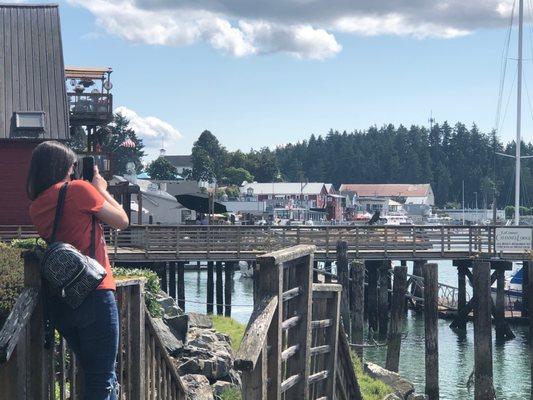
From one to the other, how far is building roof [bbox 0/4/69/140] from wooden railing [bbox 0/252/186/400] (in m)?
25.7

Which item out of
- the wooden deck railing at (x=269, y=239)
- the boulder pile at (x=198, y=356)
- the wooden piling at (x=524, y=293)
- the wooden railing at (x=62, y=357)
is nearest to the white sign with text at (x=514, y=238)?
the wooden deck railing at (x=269, y=239)

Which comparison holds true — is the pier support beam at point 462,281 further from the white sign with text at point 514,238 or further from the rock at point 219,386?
the rock at point 219,386

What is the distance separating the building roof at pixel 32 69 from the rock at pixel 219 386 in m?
21.2

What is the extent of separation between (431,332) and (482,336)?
1.19 meters

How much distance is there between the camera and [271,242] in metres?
30.7

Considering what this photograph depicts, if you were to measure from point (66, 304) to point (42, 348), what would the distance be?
35 centimetres

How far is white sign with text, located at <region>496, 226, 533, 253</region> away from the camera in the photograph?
101 feet

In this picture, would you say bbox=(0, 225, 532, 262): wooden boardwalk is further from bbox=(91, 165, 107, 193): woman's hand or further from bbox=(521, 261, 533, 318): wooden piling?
bbox=(91, 165, 107, 193): woman's hand

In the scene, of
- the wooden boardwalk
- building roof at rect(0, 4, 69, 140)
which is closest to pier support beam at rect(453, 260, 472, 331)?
the wooden boardwalk

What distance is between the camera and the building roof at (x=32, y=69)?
108ft

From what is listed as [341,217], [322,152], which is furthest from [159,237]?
[322,152]

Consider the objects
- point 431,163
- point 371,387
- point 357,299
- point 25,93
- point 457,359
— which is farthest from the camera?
point 431,163

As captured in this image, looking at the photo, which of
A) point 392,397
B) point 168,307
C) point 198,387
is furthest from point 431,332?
point 198,387

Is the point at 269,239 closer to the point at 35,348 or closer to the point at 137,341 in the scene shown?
the point at 137,341
